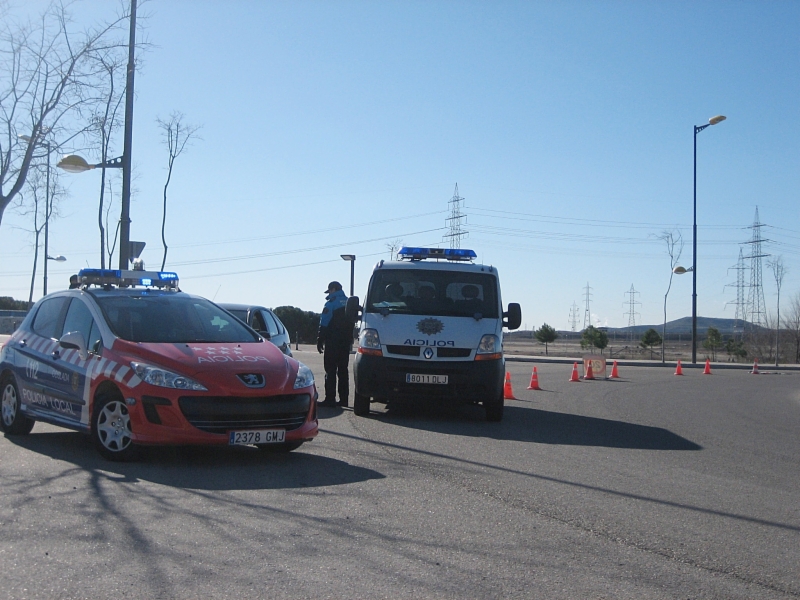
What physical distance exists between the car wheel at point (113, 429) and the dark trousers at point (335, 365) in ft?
19.9

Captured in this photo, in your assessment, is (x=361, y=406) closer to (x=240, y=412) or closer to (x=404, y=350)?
(x=404, y=350)

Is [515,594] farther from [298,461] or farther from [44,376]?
[44,376]

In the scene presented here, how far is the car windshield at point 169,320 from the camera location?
8.83m

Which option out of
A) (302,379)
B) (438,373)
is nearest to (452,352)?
(438,373)

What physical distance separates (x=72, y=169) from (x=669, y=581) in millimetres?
14385

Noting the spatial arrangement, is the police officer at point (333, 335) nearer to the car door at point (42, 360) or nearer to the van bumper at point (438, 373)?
the van bumper at point (438, 373)

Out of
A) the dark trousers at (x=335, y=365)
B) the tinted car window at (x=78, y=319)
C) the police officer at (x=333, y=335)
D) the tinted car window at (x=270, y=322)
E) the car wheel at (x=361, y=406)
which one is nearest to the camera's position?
the tinted car window at (x=78, y=319)

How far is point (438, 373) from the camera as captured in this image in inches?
483

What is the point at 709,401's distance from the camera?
18453 mm

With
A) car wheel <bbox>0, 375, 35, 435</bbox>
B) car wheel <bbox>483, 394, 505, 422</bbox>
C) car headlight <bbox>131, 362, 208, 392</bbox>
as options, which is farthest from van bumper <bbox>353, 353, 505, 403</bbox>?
car headlight <bbox>131, 362, 208, 392</bbox>

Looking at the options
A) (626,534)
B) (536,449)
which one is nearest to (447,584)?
(626,534)

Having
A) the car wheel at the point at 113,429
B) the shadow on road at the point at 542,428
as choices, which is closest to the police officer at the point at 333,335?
the shadow on road at the point at 542,428

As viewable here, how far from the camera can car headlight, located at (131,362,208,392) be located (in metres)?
7.89

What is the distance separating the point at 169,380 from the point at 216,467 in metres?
0.89
